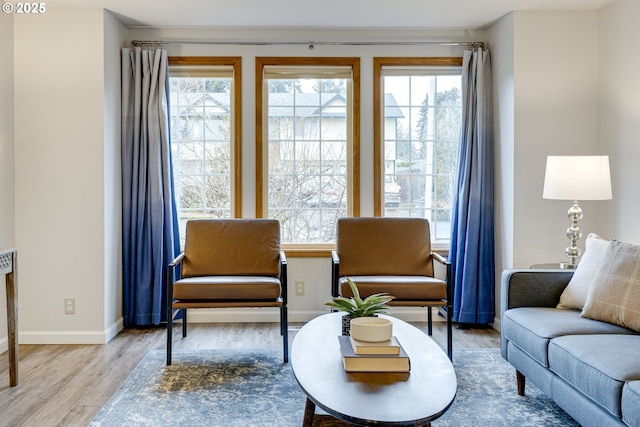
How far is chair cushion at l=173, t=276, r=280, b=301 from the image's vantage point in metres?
3.08

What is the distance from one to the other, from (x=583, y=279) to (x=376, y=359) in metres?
1.34

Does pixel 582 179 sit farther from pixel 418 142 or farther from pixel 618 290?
pixel 418 142

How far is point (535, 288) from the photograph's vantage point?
2711 mm

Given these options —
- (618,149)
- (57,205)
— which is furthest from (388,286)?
(57,205)

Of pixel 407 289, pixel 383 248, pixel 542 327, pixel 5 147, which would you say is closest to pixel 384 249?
pixel 383 248

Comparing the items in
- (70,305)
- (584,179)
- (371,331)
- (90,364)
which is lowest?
(90,364)

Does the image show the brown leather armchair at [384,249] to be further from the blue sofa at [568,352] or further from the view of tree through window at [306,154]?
the blue sofa at [568,352]

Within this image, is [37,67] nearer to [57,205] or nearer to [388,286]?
[57,205]

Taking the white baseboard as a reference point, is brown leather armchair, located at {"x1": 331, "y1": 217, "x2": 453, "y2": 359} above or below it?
above

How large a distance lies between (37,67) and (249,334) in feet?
7.84

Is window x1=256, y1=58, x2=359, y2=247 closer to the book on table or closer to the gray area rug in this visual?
the gray area rug

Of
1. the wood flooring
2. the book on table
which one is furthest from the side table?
the book on table

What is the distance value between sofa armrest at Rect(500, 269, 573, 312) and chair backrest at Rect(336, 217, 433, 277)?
1.00 metres

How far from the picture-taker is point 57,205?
359cm
